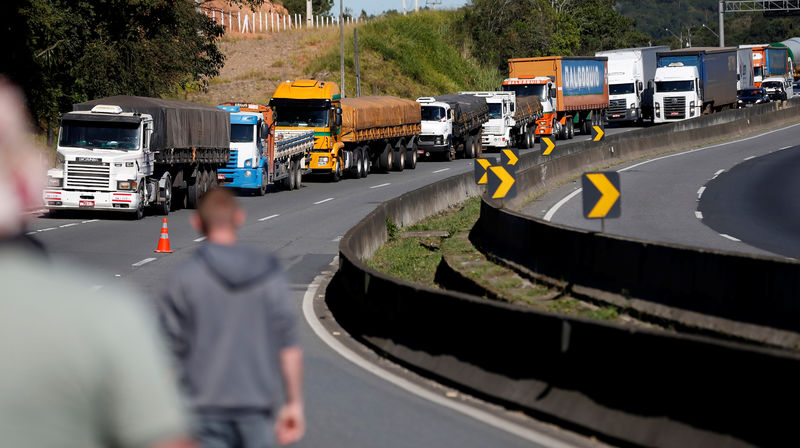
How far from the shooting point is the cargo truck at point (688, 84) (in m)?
72.1

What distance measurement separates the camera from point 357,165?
4800 centimetres

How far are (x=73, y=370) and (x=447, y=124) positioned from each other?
175 ft

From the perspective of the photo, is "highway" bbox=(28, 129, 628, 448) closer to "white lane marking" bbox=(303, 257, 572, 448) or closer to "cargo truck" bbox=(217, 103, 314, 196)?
"white lane marking" bbox=(303, 257, 572, 448)

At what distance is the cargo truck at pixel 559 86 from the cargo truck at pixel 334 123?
50.5 feet

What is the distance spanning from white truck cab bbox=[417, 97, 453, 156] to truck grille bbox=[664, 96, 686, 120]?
21.6m

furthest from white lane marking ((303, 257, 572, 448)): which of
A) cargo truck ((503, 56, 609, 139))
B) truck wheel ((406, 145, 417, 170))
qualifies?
cargo truck ((503, 56, 609, 139))

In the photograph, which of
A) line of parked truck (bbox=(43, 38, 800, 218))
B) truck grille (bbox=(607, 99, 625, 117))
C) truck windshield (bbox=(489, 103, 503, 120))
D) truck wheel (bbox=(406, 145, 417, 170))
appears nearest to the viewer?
line of parked truck (bbox=(43, 38, 800, 218))

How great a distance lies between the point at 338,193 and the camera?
40.2 metres

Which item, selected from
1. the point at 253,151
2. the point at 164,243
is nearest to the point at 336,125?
the point at 253,151

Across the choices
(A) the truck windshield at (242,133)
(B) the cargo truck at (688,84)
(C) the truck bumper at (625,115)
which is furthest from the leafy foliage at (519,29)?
(A) the truck windshield at (242,133)

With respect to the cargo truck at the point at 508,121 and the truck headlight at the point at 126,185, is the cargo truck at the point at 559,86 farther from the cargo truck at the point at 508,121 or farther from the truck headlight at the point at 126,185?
the truck headlight at the point at 126,185

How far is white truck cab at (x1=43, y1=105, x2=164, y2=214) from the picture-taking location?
31.2 m

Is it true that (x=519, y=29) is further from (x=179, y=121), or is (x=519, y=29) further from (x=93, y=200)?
(x=93, y=200)

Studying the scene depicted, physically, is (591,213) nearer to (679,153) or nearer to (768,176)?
(768,176)
